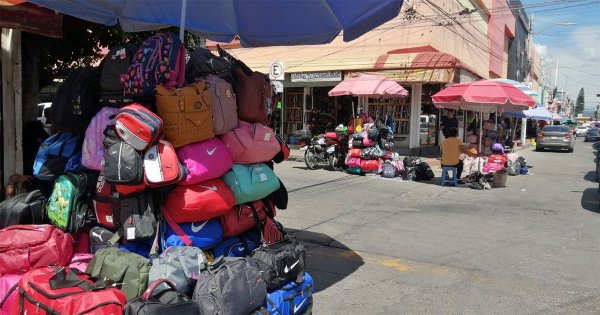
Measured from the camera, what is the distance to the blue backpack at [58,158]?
13.1 ft

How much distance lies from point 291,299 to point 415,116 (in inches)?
726

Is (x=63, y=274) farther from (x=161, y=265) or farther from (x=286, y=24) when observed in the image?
(x=286, y=24)

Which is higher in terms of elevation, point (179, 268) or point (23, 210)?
point (23, 210)

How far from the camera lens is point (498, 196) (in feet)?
37.6

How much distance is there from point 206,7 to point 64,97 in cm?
210

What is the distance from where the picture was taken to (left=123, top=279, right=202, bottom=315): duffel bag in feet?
9.42

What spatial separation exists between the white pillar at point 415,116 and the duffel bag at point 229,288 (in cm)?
1861

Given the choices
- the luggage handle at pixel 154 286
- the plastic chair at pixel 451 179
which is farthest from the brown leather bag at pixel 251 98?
the plastic chair at pixel 451 179

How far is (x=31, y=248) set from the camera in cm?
355

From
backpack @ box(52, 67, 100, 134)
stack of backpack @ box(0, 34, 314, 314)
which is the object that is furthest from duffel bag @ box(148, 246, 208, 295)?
backpack @ box(52, 67, 100, 134)

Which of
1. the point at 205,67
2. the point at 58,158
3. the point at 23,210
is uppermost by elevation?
the point at 205,67

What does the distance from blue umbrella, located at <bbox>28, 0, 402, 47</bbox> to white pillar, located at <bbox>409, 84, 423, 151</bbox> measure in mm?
15664

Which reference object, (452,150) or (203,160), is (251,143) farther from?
(452,150)

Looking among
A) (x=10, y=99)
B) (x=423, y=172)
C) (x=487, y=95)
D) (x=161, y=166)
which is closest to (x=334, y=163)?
(x=423, y=172)
